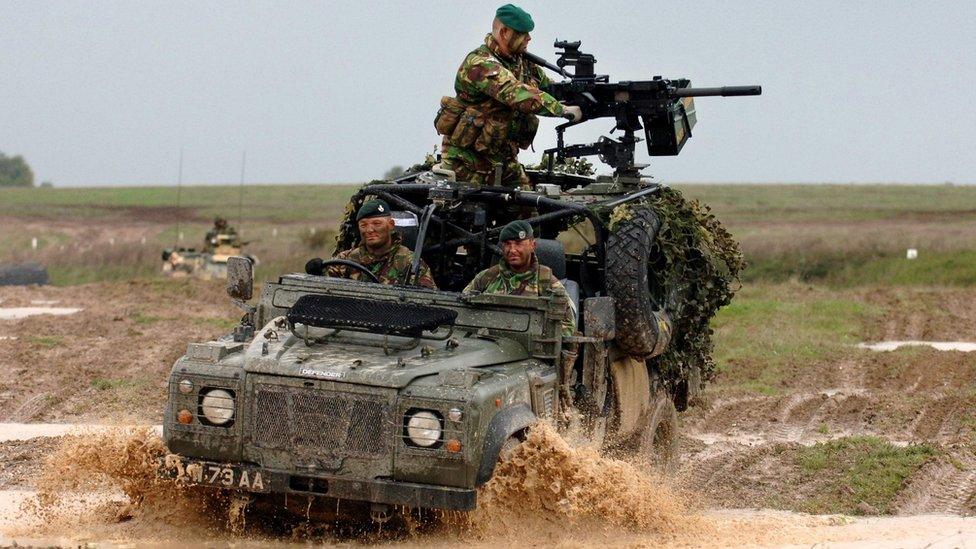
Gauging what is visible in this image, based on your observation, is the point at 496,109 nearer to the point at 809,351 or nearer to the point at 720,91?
the point at 720,91

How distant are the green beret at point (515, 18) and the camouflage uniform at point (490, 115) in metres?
0.19

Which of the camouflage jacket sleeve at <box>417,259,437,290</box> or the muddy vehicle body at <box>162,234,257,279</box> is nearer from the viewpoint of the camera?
the camouflage jacket sleeve at <box>417,259,437,290</box>

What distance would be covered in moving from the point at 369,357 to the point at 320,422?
1.74 ft

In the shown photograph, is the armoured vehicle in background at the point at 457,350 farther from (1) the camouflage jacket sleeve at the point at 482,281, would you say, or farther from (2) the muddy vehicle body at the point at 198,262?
(2) the muddy vehicle body at the point at 198,262

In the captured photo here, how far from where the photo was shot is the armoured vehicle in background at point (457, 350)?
779 centimetres

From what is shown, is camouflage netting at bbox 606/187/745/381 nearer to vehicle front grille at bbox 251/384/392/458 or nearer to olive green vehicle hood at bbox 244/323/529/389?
olive green vehicle hood at bbox 244/323/529/389

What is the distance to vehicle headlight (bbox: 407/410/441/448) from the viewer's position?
775 centimetres

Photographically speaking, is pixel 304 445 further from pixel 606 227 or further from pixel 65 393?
pixel 65 393

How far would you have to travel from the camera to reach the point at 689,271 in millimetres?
11219

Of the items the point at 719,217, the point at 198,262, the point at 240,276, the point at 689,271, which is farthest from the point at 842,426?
the point at 719,217

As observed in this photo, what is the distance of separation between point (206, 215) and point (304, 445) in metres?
66.4

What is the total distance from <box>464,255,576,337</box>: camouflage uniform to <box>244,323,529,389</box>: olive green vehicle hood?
0.61m

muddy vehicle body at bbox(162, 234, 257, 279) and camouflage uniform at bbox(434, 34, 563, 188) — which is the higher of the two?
camouflage uniform at bbox(434, 34, 563, 188)

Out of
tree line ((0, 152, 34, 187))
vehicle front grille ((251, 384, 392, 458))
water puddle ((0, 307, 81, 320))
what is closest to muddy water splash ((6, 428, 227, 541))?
vehicle front grille ((251, 384, 392, 458))
